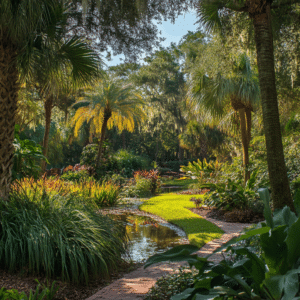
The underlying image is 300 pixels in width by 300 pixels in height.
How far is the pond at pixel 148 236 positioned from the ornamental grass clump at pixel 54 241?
86cm

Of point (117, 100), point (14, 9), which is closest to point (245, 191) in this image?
point (14, 9)

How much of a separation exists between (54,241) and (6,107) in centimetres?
237

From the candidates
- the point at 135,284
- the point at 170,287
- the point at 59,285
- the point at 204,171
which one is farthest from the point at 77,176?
the point at 170,287

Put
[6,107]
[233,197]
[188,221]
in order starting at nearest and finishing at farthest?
[6,107], [188,221], [233,197]

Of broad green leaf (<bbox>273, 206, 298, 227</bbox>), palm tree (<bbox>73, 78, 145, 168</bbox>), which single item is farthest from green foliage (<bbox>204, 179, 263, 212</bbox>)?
palm tree (<bbox>73, 78, 145, 168</bbox>)

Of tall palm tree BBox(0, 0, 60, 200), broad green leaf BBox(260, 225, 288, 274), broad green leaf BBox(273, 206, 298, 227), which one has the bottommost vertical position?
broad green leaf BBox(260, 225, 288, 274)

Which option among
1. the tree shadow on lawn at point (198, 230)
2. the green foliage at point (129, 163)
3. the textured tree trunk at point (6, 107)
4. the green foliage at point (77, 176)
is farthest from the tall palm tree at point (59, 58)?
the green foliage at point (129, 163)

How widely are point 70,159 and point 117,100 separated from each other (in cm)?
2304

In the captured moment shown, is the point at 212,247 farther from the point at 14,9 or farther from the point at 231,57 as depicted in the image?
the point at 14,9

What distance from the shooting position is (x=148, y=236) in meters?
6.80

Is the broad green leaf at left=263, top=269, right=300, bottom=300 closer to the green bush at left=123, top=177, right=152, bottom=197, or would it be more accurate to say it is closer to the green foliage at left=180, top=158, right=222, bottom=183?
the green bush at left=123, top=177, right=152, bottom=197

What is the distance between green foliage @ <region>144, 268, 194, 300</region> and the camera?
324 centimetres

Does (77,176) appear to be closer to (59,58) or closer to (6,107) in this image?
(59,58)

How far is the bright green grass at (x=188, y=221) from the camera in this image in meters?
6.55
